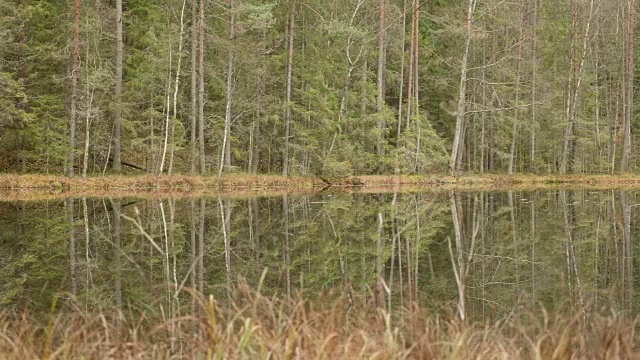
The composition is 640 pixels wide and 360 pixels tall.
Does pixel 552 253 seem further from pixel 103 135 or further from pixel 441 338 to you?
pixel 103 135

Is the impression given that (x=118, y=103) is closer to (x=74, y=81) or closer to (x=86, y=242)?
(x=74, y=81)

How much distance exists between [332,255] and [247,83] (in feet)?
84.1

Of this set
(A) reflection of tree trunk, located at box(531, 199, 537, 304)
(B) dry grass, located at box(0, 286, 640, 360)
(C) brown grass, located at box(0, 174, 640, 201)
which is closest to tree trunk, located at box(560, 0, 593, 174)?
(C) brown grass, located at box(0, 174, 640, 201)

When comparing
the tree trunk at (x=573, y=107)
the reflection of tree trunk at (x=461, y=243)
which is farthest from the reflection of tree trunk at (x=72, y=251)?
the tree trunk at (x=573, y=107)

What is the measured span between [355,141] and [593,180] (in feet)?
38.9

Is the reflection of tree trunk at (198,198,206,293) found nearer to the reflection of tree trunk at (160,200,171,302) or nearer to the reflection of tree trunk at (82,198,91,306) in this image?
the reflection of tree trunk at (160,200,171,302)

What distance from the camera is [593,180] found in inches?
1350

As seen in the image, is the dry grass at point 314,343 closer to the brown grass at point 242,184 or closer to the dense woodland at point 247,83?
the brown grass at point 242,184

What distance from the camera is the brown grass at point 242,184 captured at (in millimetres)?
23781

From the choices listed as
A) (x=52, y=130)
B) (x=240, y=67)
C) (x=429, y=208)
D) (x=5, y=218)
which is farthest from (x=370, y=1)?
(x=5, y=218)

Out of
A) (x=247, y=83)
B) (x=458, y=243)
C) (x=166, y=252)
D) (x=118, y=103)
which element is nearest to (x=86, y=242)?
(x=166, y=252)

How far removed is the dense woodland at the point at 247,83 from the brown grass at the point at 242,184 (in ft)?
3.40

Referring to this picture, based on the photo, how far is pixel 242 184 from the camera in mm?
27219

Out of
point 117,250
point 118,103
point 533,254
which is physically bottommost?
point 117,250
